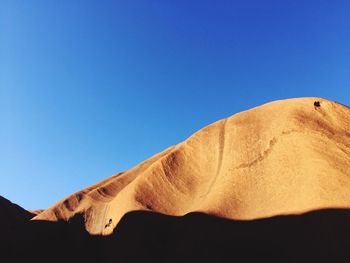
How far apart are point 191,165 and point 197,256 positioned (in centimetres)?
1673

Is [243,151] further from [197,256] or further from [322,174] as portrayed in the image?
[197,256]

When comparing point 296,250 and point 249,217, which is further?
point 249,217

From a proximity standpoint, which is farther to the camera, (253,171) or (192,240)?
(253,171)

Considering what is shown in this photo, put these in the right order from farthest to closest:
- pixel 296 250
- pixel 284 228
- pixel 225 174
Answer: pixel 225 174 → pixel 284 228 → pixel 296 250

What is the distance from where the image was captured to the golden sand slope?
34156 mm

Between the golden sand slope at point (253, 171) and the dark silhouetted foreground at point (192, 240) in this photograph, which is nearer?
the dark silhouetted foreground at point (192, 240)

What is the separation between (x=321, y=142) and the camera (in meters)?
37.5

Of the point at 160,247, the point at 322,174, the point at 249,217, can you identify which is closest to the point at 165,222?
the point at 160,247

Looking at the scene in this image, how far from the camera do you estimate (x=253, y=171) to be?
40.9 m

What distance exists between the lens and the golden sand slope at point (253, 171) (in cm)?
3416

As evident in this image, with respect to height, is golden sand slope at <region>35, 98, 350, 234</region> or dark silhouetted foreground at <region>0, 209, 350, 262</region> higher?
golden sand slope at <region>35, 98, 350, 234</region>

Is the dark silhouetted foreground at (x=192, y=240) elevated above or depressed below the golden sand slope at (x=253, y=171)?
below

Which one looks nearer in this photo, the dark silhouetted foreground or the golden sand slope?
the dark silhouetted foreground

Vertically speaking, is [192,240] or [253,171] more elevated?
[253,171]
